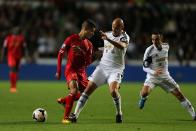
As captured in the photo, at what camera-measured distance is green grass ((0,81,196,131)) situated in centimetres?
1358

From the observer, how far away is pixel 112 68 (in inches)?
584

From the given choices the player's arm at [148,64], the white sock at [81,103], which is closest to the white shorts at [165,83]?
the player's arm at [148,64]

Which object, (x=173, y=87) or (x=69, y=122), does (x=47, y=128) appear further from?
(x=173, y=87)

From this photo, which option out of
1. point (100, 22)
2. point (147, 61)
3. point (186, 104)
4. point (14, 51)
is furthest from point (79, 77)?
point (100, 22)

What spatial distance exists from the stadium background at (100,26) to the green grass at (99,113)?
6614mm

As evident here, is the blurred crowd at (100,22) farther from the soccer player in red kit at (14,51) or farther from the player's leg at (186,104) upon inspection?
the player's leg at (186,104)

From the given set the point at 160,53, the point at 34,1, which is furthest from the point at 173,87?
the point at 34,1

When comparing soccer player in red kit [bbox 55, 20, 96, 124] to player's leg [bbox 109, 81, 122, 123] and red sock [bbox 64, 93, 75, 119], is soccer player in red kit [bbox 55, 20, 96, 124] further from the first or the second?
player's leg [bbox 109, 81, 122, 123]

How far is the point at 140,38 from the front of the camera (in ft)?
110

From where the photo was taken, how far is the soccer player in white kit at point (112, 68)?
14578mm

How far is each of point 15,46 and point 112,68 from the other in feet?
36.9

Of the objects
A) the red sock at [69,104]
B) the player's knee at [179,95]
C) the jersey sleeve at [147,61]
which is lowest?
the red sock at [69,104]

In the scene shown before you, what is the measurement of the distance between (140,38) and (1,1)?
6.91 metres

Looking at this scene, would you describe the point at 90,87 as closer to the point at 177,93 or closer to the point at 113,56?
the point at 113,56
